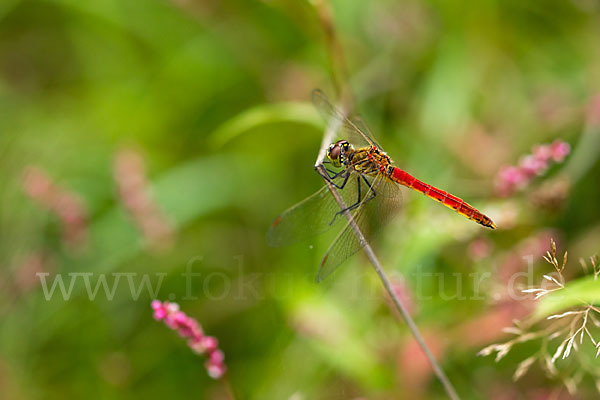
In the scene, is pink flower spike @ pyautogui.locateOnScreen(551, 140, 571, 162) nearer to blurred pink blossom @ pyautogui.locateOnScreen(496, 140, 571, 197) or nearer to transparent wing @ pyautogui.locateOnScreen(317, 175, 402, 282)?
blurred pink blossom @ pyautogui.locateOnScreen(496, 140, 571, 197)

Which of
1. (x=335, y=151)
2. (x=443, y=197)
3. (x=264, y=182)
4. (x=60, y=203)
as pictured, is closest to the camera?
(x=335, y=151)

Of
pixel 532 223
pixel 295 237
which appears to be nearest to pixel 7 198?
pixel 295 237

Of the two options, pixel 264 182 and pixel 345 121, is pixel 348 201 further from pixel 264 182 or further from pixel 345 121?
pixel 264 182

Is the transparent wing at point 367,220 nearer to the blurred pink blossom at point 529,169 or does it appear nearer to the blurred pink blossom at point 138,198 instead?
the blurred pink blossom at point 529,169

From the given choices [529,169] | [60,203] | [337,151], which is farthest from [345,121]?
[60,203]

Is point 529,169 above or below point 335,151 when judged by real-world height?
below

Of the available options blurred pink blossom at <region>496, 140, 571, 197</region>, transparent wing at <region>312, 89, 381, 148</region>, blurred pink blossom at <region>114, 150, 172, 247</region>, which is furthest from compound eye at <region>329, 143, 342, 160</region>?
blurred pink blossom at <region>114, 150, 172, 247</region>
